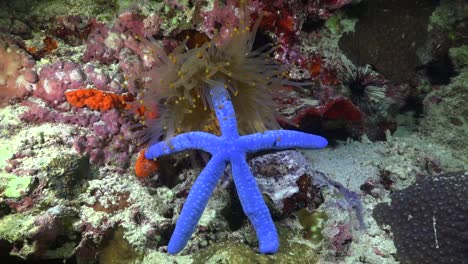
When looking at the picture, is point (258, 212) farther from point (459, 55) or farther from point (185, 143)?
point (459, 55)

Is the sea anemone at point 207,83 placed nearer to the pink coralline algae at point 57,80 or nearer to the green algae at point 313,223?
the pink coralline algae at point 57,80

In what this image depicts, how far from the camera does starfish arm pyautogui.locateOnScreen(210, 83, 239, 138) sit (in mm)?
2930

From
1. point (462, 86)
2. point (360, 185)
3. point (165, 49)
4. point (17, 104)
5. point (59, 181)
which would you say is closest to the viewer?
point (59, 181)

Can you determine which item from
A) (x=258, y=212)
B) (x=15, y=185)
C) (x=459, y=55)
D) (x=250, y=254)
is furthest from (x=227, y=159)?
(x=459, y=55)

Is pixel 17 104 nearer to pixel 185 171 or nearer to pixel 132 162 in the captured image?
pixel 132 162

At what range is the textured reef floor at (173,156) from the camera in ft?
8.91

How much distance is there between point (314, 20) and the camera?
3838 mm

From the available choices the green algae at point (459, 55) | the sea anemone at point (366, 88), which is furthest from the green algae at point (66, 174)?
the green algae at point (459, 55)

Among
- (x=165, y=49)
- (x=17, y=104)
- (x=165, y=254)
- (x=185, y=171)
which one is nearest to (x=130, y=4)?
(x=165, y=49)

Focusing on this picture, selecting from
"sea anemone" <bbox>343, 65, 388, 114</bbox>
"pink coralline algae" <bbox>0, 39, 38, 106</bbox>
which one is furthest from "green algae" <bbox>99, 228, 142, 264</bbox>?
"sea anemone" <bbox>343, 65, 388, 114</bbox>

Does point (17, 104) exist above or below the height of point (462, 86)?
below

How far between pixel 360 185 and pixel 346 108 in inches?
31.7

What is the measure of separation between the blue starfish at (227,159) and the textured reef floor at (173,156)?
0.53 ft

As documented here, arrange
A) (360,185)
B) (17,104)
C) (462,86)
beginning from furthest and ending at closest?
(462,86), (360,185), (17,104)
